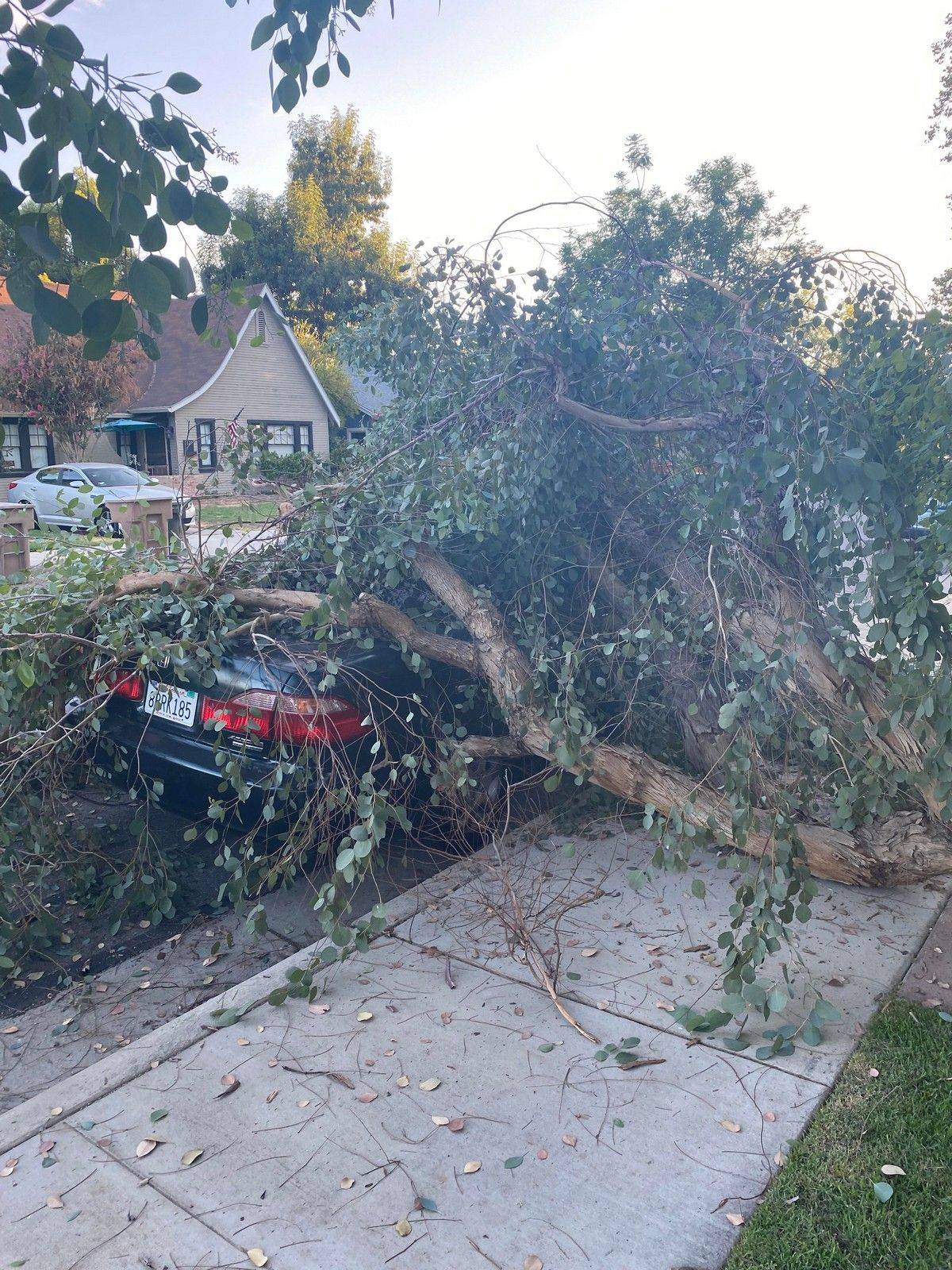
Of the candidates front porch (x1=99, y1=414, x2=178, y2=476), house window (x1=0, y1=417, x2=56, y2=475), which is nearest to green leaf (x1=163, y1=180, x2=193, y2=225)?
house window (x1=0, y1=417, x2=56, y2=475)

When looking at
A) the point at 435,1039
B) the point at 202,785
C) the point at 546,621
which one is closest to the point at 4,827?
the point at 202,785

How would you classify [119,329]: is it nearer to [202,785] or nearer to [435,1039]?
[435,1039]

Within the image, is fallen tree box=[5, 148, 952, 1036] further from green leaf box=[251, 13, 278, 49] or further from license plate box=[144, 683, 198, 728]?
green leaf box=[251, 13, 278, 49]

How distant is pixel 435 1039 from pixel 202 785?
5.35 feet

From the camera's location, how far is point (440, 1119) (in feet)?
9.12

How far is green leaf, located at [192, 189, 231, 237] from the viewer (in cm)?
207

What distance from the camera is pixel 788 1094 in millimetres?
2859

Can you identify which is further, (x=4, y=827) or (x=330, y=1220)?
(x=4, y=827)

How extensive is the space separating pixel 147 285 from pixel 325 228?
4108 centimetres

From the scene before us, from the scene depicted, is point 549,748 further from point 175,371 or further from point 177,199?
point 175,371

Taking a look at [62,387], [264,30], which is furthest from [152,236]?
[62,387]

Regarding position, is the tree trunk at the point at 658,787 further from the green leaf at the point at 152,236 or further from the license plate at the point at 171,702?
the green leaf at the point at 152,236

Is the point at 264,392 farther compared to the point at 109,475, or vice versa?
the point at 264,392

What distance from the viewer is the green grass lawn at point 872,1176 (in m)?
2.27
